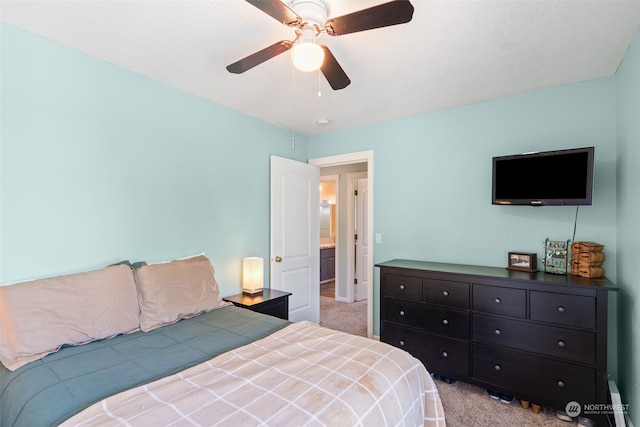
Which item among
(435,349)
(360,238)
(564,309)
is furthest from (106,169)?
(360,238)

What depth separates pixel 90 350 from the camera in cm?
164

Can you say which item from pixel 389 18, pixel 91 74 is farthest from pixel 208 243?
pixel 389 18

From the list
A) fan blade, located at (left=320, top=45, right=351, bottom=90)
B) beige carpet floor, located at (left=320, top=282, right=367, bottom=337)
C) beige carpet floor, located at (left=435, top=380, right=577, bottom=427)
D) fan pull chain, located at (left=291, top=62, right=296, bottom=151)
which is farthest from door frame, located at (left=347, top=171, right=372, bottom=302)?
fan blade, located at (left=320, top=45, right=351, bottom=90)

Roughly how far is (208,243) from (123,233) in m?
0.74

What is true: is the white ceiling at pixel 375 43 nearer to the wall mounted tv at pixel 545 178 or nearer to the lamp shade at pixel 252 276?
the wall mounted tv at pixel 545 178

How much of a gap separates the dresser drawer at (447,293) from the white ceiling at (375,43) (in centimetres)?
164

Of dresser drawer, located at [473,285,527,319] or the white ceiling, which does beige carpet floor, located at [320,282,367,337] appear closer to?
dresser drawer, located at [473,285,527,319]

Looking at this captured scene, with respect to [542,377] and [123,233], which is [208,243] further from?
[542,377]

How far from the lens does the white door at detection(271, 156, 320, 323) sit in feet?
11.5

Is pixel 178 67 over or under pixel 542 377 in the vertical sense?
over

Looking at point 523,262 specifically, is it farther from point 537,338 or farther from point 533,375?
point 533,375

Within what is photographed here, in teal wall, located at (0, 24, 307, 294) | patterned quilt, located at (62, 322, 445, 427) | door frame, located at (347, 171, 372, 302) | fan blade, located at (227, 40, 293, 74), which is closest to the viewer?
patterned quilt, located at (62, 322, 445, 427)

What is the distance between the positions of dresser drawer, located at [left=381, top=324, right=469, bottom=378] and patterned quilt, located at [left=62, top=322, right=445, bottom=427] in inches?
41.5

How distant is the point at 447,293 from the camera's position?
2.57 m
